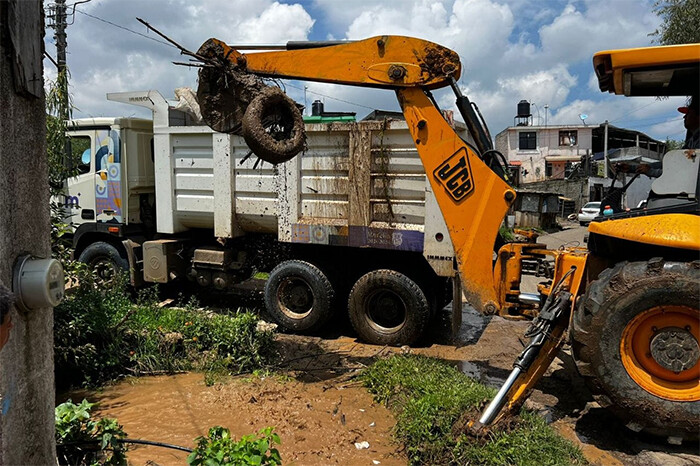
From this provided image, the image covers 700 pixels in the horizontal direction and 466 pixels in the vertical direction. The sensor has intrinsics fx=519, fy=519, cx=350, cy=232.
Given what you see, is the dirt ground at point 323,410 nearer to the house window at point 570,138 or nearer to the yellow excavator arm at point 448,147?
the yellow excavator arm at point 448,147

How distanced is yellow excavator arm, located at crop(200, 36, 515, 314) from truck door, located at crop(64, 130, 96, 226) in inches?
142

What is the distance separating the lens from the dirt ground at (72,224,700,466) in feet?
11.9

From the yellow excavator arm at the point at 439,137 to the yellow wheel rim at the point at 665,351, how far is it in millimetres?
1198

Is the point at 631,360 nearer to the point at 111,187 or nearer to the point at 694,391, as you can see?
the point at 694,391

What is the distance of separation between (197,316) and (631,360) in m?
4.21

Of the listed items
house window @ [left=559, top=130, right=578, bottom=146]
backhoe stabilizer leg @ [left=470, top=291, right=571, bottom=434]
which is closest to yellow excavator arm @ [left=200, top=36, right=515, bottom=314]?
backhoe stabilizer leg @ [left=470, top=291, right=571, bottom=434]

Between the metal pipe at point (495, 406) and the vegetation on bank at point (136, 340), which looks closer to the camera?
the metal pipe at point (495, 406)

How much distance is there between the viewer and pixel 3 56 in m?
1.84

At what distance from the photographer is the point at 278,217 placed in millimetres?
6277

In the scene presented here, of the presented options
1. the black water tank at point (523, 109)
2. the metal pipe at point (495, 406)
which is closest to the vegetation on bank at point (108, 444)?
the metal pipe at point (495, 406)

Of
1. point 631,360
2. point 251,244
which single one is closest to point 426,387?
point 631,360

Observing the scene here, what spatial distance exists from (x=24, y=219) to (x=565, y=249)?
4.17 m

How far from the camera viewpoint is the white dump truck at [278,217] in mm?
5750

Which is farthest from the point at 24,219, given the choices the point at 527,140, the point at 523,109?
the point at 523,109
